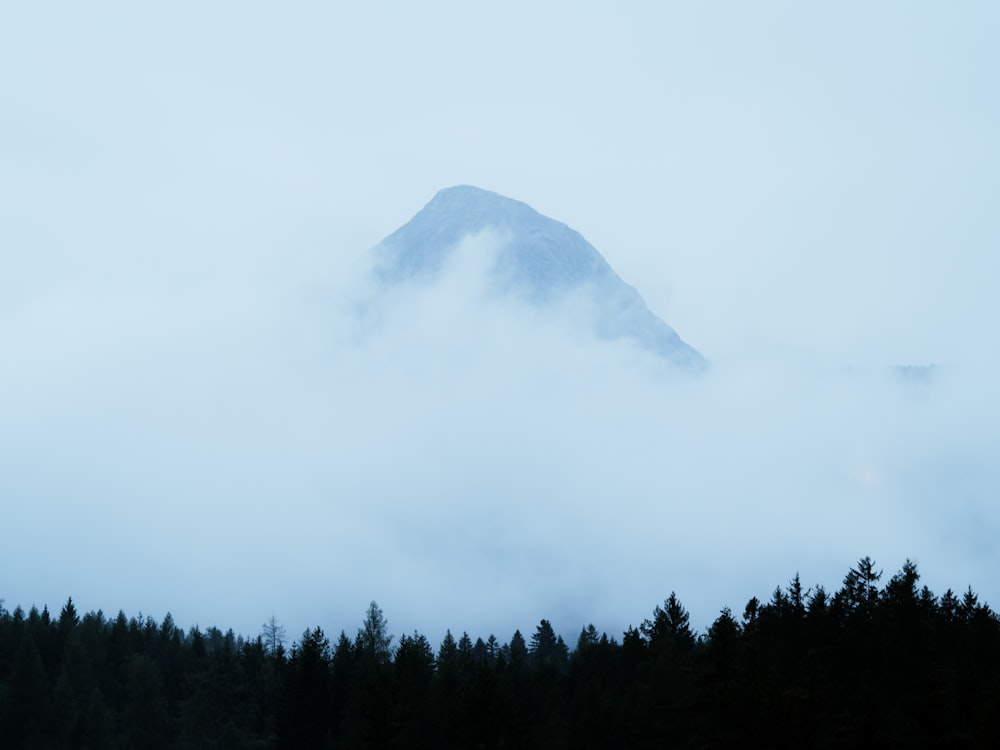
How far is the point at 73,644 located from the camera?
4240 inches

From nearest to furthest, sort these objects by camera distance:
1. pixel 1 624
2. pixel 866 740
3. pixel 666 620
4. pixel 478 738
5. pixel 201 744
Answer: pixel 866 740 < pixel 478 738 < pixel 666 620 < pixel 201 744 < pixel 1 624

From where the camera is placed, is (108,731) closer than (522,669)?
No

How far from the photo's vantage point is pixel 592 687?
7512cm

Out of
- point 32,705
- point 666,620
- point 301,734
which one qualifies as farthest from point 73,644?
point 666,620

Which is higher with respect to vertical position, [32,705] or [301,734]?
[32,705]

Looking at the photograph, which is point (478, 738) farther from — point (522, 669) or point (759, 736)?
point (522, 669)

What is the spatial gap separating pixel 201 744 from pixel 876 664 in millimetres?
65760

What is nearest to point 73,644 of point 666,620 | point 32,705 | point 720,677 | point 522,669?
point 32,705

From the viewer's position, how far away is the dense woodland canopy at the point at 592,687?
43156 millimetres

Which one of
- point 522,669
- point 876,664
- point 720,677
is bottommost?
point 720,677

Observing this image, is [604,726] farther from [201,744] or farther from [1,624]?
[1,624]

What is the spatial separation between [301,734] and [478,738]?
36305 mm

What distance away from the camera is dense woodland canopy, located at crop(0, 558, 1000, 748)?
43156mm

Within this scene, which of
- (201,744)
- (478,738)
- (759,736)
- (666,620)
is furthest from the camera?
(201,744)
